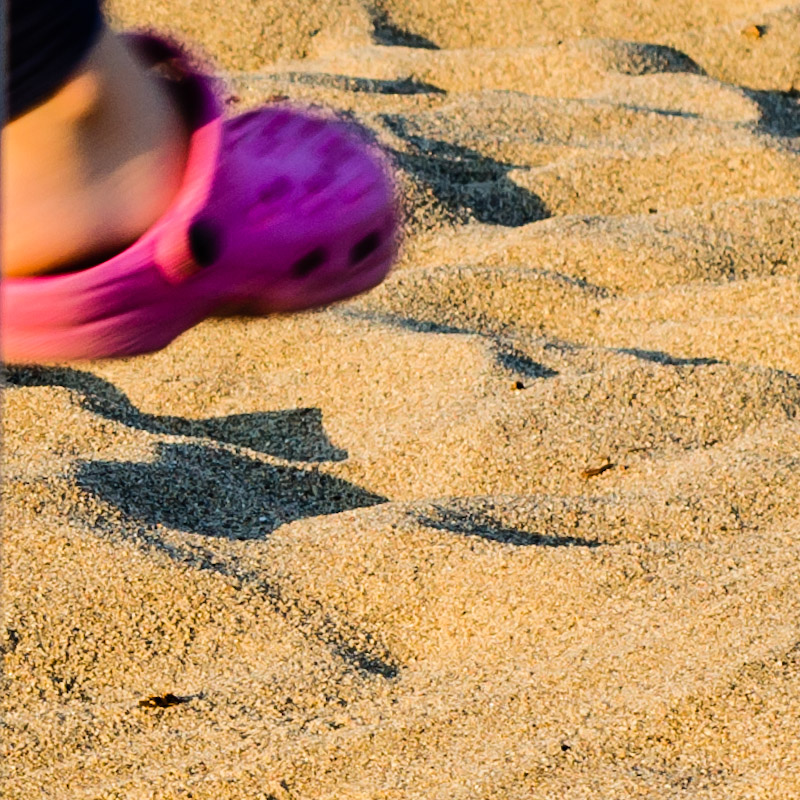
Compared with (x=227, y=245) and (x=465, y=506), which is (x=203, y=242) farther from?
(x=465, y=506)

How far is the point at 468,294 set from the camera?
320cm

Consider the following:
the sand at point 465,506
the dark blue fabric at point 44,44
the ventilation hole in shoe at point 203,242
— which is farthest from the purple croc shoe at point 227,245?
the sand at point 465,506

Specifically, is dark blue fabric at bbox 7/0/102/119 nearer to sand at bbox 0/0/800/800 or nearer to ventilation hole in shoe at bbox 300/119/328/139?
ventilation hole in shoe at bbox 300/119/328/139

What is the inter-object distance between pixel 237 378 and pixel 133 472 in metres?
0.51

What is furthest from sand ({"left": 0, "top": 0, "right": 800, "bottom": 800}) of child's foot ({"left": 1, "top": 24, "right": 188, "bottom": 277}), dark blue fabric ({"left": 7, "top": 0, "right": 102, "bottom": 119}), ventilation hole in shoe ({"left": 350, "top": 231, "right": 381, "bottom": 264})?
dark blue fabric ({"left": 7, "top": 0, "right": 102, "bottom": 119})

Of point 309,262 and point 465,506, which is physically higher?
point 309,262

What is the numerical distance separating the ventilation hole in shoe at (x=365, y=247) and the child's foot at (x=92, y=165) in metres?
0.18

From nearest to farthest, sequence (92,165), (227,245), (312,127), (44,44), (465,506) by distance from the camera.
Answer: (44,44)
(92,165)
(227,245)
(312,127)
(465,506)

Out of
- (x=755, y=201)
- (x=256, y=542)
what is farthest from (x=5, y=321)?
(x=755, y=201)

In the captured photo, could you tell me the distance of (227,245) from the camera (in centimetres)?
129

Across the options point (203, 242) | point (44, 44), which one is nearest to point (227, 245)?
point (203, 242)

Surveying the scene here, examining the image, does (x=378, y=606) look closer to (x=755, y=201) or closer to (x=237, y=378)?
(x=237, y=378)

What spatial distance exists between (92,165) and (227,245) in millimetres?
152

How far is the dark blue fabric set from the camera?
1028mm
